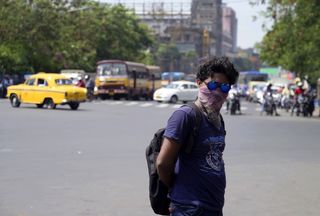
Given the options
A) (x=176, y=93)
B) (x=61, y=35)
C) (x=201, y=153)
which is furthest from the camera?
(x=61, y=35)

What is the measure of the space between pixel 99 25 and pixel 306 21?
47.0 m

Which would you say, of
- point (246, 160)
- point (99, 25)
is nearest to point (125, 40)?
point (99, 25)

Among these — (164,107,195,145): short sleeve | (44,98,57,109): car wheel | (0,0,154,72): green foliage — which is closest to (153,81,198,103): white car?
(0,0,154,72): green foliage

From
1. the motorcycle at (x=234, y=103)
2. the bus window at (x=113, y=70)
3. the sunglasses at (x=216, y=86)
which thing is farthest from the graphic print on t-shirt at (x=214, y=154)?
the bus window at (x=113, y=70)

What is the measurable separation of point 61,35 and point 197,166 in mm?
59037

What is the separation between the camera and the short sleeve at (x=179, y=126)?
4324 mm

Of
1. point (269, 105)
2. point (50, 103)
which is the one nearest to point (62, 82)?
point (50, 103)

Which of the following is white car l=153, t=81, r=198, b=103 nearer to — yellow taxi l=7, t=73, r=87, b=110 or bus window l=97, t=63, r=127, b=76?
bus window l=97, t=63, r=127, b=76

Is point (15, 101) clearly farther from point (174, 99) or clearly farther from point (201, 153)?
point (201, 153)

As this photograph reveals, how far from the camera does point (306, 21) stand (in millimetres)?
36594

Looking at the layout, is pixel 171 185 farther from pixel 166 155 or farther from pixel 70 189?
pixel 70 189

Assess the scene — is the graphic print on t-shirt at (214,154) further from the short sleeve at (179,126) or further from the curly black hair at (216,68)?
the curly black hair at (216,68)

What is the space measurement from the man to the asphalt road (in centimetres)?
410

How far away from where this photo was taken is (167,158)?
4.37 meters
